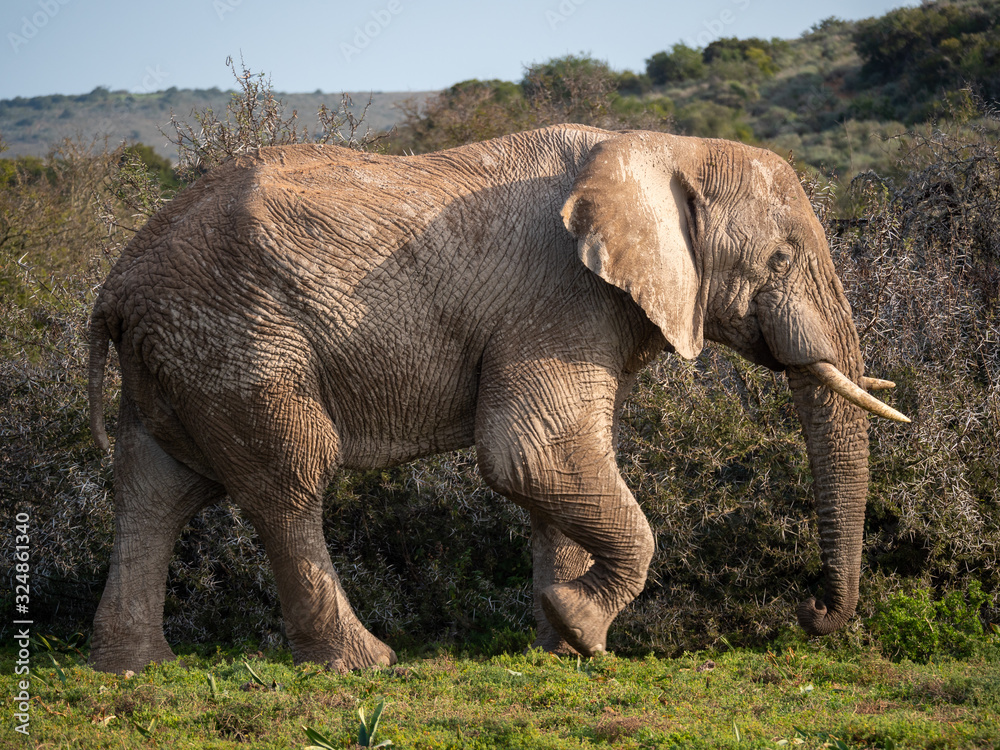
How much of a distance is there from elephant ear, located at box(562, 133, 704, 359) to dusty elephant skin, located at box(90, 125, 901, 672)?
11 mm

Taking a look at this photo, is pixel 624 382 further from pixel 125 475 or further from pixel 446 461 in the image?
pixel 125 475

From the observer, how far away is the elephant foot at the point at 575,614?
4941 millimetres

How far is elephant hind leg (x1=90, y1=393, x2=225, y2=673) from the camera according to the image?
17.6ft

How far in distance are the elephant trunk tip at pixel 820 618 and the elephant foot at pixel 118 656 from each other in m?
3.46

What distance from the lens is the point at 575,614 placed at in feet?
16.2

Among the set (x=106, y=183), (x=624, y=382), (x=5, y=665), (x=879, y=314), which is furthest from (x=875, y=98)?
(x=5, y=665)

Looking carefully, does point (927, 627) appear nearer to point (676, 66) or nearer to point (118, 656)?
point (118, 656)

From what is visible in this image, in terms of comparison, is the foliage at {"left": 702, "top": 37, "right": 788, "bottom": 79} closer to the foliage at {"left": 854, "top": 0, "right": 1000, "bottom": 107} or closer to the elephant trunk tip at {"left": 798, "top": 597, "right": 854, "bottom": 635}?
the foliage at {"left": 854, "top": 0, "right": 1000, "bottom": 107}

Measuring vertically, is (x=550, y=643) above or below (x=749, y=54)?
below

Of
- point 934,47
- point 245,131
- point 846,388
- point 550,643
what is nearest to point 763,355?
point 846,388

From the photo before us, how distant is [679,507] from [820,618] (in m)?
1.24

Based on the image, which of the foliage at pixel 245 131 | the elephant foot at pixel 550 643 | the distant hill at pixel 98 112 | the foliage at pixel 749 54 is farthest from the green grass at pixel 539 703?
the distant hill at pixel 98 112

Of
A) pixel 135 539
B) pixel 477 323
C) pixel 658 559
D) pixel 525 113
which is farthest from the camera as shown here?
pixel 525 113

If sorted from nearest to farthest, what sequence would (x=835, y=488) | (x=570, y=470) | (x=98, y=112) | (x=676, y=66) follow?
1. (x=570, y=470)
2. (x=835, y=488)
3. (x=676, y=66)
4. (x=98, y=112)
